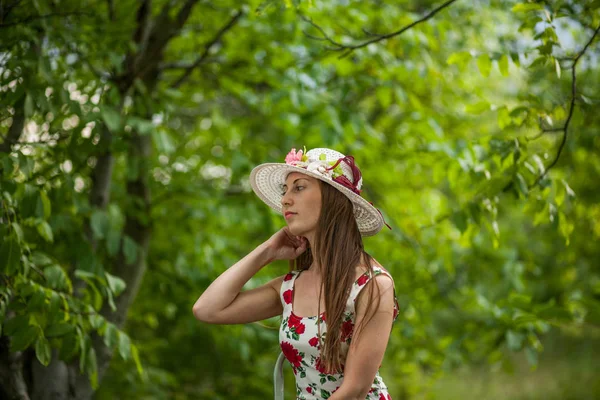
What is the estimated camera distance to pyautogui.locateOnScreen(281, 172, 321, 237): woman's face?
1956 mm

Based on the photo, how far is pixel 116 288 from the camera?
8.87 feet

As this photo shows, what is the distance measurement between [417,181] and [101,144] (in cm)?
399

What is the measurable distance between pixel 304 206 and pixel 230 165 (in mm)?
2483

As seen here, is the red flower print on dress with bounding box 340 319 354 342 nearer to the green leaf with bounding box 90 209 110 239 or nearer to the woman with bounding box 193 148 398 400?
the woman with bounding box 193 148 398 400

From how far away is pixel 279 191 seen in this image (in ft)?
7.28

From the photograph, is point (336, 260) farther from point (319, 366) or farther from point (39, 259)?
point (39, 259)

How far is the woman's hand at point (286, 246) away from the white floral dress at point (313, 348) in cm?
21

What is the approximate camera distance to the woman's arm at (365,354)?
68.2 inches

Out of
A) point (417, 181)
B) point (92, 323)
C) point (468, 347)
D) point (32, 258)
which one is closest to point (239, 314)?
point (92, 323)

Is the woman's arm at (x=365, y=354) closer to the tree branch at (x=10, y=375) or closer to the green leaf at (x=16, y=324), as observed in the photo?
the green leaf at (x=16, y=324)

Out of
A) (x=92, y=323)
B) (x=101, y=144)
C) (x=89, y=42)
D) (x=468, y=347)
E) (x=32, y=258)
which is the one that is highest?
(x=89, y=42)

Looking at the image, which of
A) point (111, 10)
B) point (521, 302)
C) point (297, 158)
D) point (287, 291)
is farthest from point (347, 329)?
point (111, 10)

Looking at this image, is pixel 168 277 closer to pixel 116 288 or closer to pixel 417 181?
pixel 116 288

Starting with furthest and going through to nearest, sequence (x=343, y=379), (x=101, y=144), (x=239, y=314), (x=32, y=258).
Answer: (x=101, y=144) → (x=32, y=258) → (x=239, y=314) → (x=343, y=379)
